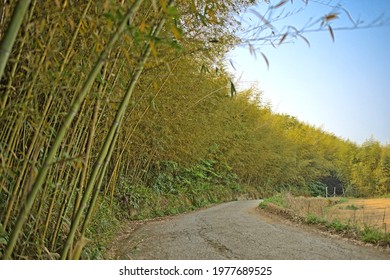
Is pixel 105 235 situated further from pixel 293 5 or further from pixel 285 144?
pixel 285 144

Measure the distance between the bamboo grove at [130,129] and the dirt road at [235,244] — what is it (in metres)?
0.51

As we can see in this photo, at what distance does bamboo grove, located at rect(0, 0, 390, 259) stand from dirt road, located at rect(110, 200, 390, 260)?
508 mm

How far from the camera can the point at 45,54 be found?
1.29 meters

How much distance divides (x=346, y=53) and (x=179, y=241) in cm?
222

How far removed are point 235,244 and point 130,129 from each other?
152 centimetres

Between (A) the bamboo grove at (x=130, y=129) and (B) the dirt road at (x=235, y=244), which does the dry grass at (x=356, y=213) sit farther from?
(A) the bamboo grove at (x=130, y=129)

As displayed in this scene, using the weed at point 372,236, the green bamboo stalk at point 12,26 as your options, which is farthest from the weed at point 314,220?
the green bamboo stalk at point 12,26

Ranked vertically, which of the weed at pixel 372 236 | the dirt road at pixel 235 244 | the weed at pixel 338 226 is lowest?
the dirt road at pixel 235 244

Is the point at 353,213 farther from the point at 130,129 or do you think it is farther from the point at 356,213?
the point at 130,129

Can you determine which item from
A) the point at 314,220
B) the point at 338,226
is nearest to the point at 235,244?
the point at 338,226

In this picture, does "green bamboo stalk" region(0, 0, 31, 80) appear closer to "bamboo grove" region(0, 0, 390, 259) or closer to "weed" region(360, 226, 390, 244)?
"bamboo grove" region(0, 0, 390, 259)

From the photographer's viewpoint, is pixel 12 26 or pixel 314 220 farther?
pixel 314 220

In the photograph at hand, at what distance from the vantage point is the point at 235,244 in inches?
130

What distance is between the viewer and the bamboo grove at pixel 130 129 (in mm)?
1223
